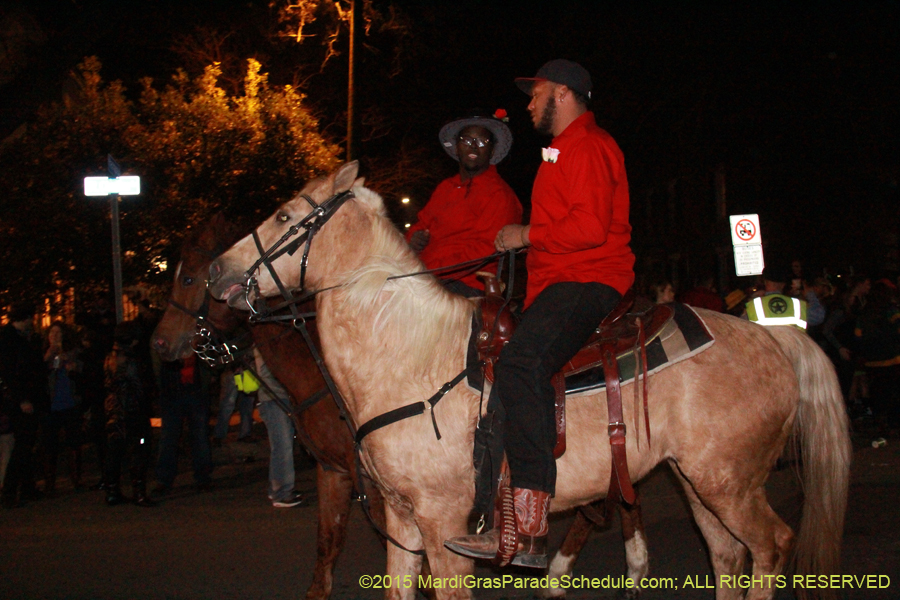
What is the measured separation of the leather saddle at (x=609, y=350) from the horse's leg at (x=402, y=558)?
0.93m

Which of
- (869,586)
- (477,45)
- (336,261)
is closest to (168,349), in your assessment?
(336,261)

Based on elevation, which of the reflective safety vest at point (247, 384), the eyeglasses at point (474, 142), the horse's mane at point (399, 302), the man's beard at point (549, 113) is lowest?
the reflective safety vest at point (247, 384)

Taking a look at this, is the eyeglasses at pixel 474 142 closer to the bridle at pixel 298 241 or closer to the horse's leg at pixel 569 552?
the bridle at pixel 298 241

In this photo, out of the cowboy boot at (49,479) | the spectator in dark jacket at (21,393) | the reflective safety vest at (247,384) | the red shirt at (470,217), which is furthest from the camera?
the cowboy boot at (49,479)

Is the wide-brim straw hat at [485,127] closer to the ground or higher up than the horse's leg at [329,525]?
higher up

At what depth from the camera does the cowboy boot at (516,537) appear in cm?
383

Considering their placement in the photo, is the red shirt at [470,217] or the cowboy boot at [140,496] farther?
the cowboy boot at [140,496]

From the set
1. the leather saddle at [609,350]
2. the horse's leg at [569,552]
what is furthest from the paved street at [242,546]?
the leather saddle at [609,350]

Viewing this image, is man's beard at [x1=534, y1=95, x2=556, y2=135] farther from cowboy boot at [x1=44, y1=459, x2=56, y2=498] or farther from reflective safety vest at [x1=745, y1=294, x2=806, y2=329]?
cowboy boot at [x1=44, y1=459, x2=56, y2=498]

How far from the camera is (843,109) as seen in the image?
21375mm

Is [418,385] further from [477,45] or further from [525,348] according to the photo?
[477,45]

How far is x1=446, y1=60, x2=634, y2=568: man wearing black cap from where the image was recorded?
3852mm

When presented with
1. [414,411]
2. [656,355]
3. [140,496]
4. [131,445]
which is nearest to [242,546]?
[140,496]

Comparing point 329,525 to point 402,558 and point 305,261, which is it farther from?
point 305,261
